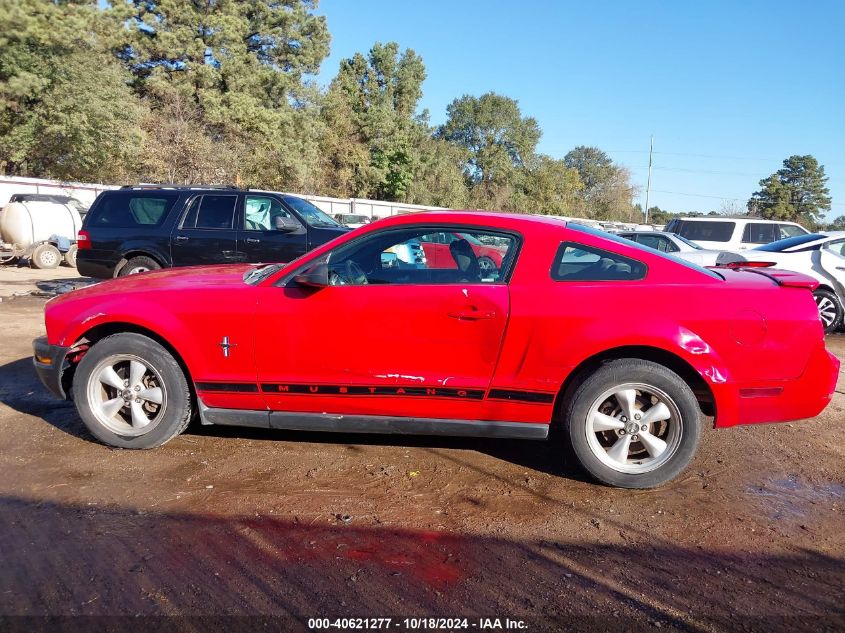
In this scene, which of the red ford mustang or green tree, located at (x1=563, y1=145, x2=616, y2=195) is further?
green tree, located at (x1=563, y1=145, x2=616, y2=195)

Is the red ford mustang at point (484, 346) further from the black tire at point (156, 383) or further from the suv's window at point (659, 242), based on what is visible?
the suv's window at point (659, 242)

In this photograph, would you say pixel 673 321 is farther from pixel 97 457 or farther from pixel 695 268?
pixel 97 457

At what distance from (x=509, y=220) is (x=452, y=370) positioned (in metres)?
1.02

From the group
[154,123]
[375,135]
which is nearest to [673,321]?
[154,123]

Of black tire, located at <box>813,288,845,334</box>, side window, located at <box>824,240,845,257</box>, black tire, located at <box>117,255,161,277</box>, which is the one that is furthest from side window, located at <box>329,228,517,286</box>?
side window, located at <box>824,240,845,257</box>

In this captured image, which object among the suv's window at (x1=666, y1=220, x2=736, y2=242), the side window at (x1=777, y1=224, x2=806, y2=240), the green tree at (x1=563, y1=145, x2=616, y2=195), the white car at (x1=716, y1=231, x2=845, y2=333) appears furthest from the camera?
the green tree at (x1=563, y1=145, x2=616, y2=195)

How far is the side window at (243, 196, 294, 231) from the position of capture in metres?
8.74

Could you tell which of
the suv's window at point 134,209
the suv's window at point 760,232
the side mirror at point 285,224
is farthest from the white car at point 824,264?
the suv's window at point 134,209

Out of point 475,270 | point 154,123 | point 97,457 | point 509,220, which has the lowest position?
point 97,457

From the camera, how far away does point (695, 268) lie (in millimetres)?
3826

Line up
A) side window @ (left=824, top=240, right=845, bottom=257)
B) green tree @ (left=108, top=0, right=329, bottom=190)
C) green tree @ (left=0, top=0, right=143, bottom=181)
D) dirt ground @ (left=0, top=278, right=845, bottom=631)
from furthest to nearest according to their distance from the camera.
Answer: green tree @ (left=108, top=0, right=329, bottom=190)
green tree @ (left=0, top=0, right=143, bottom=181)
side window @ (left=824, top=240, right=845, bottom=257)
dirt ground @ (left=0, top=278, right=845, bottom=631)

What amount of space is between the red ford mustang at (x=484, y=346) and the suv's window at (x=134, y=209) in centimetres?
510

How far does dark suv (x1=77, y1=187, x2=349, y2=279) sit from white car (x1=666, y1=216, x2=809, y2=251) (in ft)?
33.5

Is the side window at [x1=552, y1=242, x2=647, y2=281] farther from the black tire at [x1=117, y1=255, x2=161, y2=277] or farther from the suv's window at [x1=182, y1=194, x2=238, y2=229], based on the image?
the black tire at [x1=117, y1=255, x2=161, y2=277]
